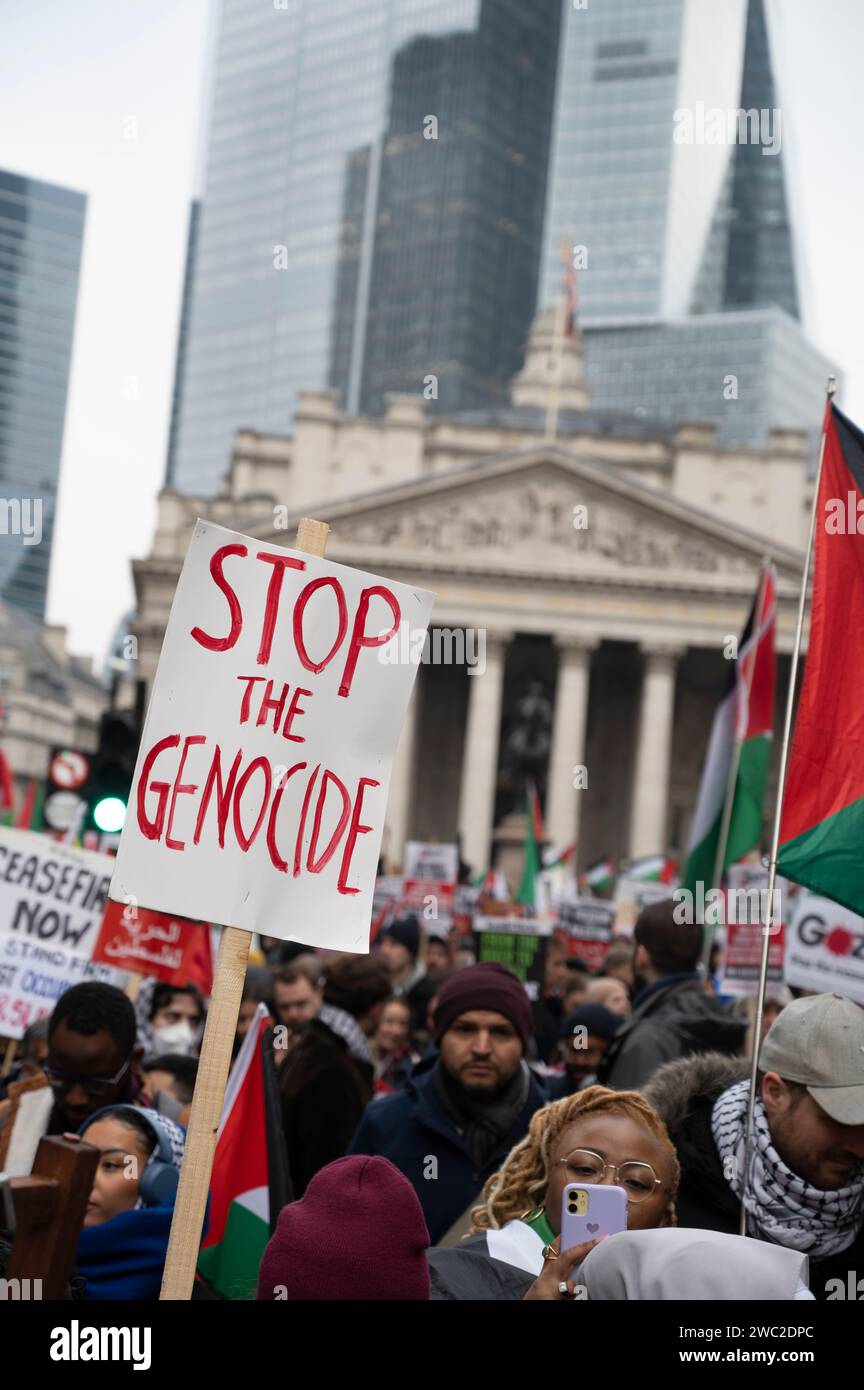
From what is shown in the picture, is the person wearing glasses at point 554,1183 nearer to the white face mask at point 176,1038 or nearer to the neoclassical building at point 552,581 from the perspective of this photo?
the white face mask at point 176,1038

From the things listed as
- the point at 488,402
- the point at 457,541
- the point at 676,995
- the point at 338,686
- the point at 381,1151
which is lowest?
the point at 381,1151

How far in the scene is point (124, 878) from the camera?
165 inches

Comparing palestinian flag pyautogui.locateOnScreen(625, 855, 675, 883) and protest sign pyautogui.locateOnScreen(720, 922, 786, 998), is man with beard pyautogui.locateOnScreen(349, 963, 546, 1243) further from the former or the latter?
palestinian flag pyautogui.locateOnScreen(625, 855, 675, 883)

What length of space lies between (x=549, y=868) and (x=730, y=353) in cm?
11387

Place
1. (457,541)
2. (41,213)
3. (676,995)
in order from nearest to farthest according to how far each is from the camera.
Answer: (676,995) < (457,541) < (41,213)

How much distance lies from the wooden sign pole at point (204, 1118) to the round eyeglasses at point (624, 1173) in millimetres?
780

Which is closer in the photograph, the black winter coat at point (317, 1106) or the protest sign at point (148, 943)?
the black winter coat at point (317, 1106)

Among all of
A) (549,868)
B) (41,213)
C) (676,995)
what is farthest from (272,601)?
(41,213)

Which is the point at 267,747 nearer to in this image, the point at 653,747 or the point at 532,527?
the point at 532,527

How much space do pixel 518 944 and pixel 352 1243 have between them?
10.9 meters

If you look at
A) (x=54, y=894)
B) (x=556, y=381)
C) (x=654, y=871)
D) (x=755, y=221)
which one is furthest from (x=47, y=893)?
(x=755, y=221)

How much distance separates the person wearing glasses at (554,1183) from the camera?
3.81 metres

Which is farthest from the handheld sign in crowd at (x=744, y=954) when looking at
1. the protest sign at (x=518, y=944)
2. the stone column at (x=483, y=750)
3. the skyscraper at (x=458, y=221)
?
the skyscraper at (x=458, y=221)
